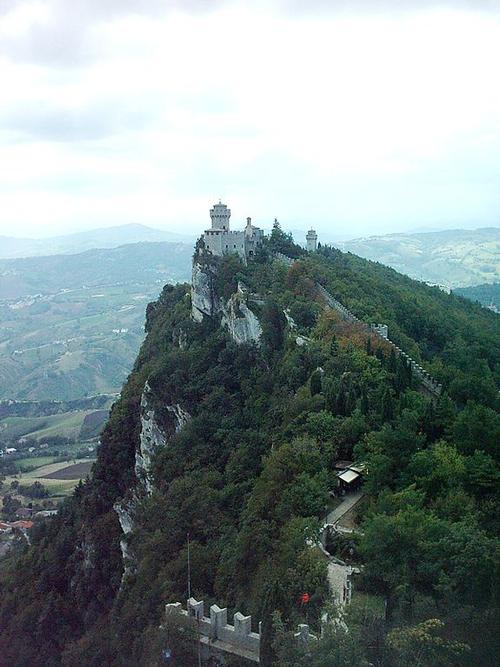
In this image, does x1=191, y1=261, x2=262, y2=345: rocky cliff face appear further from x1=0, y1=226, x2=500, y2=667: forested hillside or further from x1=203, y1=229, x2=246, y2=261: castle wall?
x1=203, y1=229, x2=246, y2=261: castle wall

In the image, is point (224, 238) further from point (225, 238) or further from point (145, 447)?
point (145, 447)

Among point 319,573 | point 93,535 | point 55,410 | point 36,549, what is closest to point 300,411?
point 319,573

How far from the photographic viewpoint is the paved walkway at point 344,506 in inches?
875

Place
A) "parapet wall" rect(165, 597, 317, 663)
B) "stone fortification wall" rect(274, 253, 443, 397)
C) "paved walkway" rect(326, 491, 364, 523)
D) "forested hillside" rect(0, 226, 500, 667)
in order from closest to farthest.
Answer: "forested hillside" rect(0, 226, 500, 667)
"parapet wall" rect(165, 597, 317, 663)
"paved walkway" rect(326, 491, 364, 523)
"stone fortification wall" rect(274, 253, 443, 397)

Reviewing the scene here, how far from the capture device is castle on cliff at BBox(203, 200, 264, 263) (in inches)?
2367

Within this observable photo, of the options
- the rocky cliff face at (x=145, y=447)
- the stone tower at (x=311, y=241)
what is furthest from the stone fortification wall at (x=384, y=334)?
the stone tower at (x=311, y=241)

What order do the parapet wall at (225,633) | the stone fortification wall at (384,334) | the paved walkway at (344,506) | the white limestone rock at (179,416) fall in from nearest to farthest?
the parapet wall at (225,633)
the paved walkway at (344,506)
the stone fortification wall at (384,334)
the white limestone rock at (179,416)

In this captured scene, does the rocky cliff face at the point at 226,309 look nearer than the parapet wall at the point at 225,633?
No

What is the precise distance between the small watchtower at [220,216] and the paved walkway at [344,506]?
133 ft

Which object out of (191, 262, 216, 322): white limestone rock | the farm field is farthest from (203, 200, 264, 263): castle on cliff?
the farm field

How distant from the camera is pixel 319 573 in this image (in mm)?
18344

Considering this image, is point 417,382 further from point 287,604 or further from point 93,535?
point 93,535

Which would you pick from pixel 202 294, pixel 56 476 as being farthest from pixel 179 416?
pixel 56 476

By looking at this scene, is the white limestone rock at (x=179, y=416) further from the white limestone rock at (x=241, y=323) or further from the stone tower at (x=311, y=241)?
the stone tower at (x=311, y=241)
